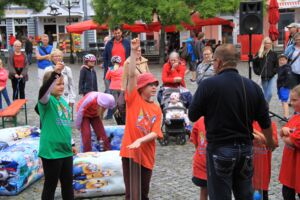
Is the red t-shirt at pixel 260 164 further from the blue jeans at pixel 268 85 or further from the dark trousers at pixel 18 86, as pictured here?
the dark trousers at pixel 18 86

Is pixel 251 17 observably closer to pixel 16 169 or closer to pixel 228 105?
pixel 16 169

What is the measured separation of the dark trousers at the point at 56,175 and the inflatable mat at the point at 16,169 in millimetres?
1163

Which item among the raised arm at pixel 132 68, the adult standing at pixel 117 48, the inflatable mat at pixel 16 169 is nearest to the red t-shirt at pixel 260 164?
the raised arm at pixel 132 68

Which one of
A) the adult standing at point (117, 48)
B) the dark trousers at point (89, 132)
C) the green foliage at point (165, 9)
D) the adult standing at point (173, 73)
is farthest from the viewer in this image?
the green foliage at point (165, 9)

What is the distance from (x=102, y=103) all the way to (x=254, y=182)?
2328 mm

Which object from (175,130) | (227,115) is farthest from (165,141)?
(227,115)

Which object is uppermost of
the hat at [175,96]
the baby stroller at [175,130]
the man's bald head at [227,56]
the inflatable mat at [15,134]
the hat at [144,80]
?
the man's bald head at [227,56]

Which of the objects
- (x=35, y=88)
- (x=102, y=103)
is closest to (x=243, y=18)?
(x=102, y=103)

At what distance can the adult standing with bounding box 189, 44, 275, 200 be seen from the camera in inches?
130

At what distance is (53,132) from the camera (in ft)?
14.0

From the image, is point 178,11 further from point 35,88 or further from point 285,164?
point 285,164

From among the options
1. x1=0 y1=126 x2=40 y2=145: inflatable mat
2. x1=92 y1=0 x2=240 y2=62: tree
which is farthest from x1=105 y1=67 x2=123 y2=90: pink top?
x1=92 y1=0 x2=240 y2=62: tree

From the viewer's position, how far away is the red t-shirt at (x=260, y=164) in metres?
4.23

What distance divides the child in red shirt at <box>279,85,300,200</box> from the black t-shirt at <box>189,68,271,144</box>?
3.08ft
